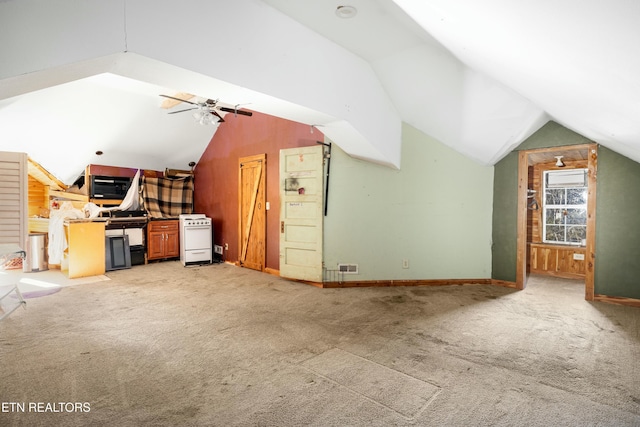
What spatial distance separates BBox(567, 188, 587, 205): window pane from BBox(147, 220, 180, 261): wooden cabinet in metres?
8.00

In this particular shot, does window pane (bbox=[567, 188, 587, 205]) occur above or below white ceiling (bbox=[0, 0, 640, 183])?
below

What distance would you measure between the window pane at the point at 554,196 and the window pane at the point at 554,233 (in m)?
0.47

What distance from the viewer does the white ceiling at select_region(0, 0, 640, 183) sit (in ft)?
5.97

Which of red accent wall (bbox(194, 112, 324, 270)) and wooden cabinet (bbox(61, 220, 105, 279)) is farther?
red accent wall (bbox(194, 112, 324, 270))

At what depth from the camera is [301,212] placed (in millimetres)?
5090

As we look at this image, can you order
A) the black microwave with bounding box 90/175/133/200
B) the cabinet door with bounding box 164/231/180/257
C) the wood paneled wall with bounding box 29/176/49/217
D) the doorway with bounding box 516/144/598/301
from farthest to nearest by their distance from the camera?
the cabinet door with bounding box 164/231/180/257, the black microwave with bounding box 90/175/133/200, the wood paneled wall with bounding box 29/176/49/217, the doorway with bounding box 516/144/598/301

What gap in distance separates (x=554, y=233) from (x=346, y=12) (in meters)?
5.79

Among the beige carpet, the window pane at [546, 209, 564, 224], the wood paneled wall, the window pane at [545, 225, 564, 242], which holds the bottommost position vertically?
the beige carpet

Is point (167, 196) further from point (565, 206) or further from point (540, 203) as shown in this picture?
point (565, 206)

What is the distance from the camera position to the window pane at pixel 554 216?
607cm

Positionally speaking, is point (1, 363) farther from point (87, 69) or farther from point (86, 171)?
point (86, 171)

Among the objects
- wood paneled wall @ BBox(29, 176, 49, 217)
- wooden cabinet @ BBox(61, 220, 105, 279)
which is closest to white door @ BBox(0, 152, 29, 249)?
wooden cabinet @ BBox(61, 220, 105, 279)

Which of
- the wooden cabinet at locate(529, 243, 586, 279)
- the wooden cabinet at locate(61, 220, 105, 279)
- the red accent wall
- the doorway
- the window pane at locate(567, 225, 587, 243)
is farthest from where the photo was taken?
the window pane at locate(567, 225, 587, 243)

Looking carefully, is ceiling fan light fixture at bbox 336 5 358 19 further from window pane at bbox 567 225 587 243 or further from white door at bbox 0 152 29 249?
window pane at bbox 567 225 587 243
